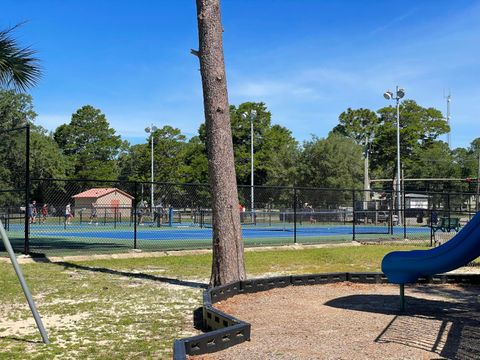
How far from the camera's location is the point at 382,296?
30.9 feet

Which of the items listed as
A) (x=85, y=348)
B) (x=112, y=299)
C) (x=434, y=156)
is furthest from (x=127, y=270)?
(x=434, y=156)

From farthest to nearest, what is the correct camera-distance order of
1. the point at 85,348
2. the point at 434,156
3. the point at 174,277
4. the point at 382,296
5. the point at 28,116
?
the point at 434,156 < the point at 28,116 < the point at 174,277 < the point at 382,296 < the point at 85,348

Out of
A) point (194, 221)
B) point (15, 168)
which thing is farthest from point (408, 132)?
point (15, 168)

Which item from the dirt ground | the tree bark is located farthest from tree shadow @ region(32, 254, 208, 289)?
the dirt ground

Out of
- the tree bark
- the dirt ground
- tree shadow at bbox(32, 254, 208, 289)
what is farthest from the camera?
tree shadow at bbox(32, 254, 208, 289)

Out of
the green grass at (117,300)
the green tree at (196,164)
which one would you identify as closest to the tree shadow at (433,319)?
the green grass at (117,300)

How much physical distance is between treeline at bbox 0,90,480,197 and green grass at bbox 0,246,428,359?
37606mm

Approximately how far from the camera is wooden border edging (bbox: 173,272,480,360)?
529cm

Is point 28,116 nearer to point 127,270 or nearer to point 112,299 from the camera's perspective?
point 127,270

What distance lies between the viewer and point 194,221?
33.9 meters

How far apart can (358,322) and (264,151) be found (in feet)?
191

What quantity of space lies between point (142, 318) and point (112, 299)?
161 centimetres

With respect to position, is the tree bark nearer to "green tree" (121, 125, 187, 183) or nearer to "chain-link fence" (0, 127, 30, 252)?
"chain-link fence" (0, 127, 30, 252)

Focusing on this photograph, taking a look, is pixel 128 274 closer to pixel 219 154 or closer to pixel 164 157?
pixel 219 154
